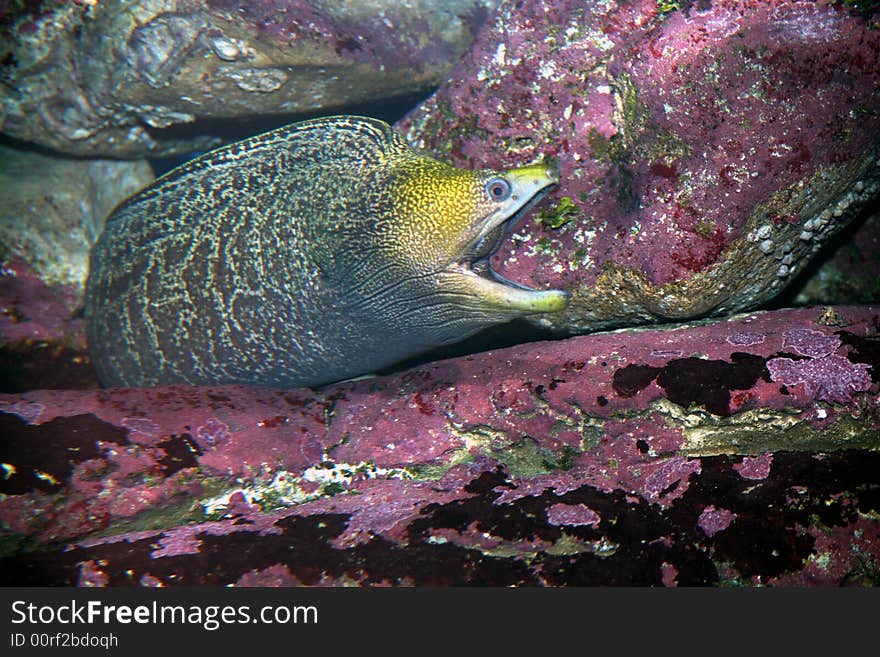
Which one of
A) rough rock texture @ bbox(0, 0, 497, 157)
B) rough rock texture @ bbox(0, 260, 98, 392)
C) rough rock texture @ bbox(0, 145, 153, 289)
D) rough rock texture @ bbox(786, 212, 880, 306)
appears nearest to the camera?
rough rock texture @ bbox(786, 212, 880, 306)

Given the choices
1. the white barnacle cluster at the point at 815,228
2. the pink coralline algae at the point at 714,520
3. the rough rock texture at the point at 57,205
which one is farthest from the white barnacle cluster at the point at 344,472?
the rough rock texture at the point at 57,205

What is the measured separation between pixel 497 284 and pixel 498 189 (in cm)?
46

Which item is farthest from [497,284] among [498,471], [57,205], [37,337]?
[57,205]

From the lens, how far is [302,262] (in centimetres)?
297

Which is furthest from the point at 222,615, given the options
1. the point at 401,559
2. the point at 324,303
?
the point at 324,303

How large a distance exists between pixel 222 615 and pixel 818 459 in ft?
7.72

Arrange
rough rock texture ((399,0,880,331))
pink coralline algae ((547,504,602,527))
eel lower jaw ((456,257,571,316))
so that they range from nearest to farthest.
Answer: pink coralline algae ((547,504,602,527)) < rough rock texture ((399,0,880,331)) < eel lower jaw ((456,257,571,316))

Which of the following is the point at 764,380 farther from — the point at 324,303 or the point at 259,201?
the point at 259,201

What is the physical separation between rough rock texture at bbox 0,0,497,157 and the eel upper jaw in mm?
1794

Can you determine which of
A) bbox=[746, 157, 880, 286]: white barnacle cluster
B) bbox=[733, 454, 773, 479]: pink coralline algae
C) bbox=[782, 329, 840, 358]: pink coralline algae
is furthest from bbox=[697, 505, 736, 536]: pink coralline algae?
bbox=[746, 157, 880, 286]: white barnacle cluster

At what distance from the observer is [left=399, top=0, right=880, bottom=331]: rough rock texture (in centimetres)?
217

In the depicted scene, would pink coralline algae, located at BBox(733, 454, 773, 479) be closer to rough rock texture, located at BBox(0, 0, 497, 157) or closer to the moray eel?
the moray eel

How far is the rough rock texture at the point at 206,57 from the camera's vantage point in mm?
3275

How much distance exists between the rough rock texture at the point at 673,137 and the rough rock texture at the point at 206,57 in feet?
2.79
